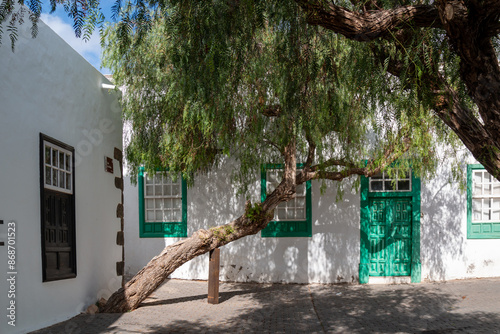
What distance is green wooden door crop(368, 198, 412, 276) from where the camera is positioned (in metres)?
10.4

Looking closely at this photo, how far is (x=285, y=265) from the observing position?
1047cm

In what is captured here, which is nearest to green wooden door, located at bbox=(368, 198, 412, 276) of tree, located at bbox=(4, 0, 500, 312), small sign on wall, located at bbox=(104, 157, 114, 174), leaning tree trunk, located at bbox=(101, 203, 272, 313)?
leaning tree trunk, located at bbox=(101, 203, 272, 313)

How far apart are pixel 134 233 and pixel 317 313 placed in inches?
191

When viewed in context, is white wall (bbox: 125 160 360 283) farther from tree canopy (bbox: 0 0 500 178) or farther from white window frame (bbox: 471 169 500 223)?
tree canopy (bbox: 0 0 500 178)

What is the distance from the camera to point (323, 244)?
10453 mm

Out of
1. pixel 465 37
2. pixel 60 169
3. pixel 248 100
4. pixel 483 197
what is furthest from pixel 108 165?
pixel 483 197

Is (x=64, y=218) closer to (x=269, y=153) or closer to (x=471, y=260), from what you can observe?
(x=269, y=153)

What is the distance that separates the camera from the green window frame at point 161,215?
35.2 feet

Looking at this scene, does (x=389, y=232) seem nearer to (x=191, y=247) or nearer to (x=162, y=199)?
(x=191, y=247)

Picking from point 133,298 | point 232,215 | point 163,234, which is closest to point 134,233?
point 163,234

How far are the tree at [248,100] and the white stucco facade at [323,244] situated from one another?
0.95 metres

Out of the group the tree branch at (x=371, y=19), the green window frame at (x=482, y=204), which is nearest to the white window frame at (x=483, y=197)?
the green window frame at (x=482, y=204)

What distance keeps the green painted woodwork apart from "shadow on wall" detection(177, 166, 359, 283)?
19 centimetres

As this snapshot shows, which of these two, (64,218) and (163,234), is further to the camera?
(163,234)
